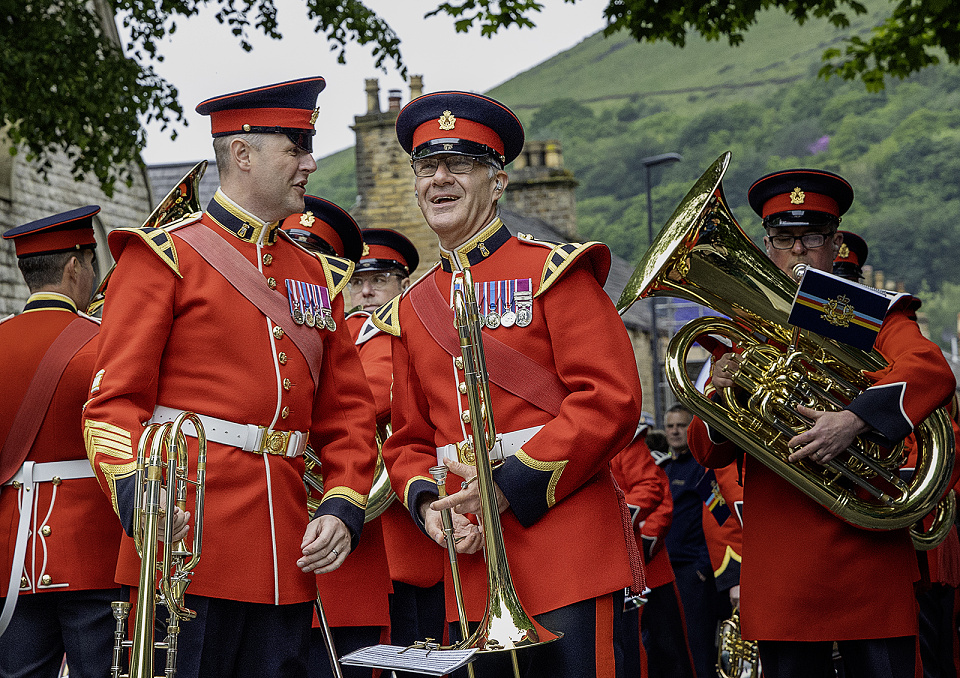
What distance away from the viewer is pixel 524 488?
368 centimetres

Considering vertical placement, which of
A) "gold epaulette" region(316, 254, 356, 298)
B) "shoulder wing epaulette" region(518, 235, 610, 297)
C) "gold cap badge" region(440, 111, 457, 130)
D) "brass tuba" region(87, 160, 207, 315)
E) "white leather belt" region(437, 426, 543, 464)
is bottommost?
"white leather belt" region(437, 426, 543, 464)

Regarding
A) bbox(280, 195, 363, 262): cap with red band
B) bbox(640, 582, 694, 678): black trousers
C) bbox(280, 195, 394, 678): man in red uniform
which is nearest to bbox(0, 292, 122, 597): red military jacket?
bbox(280, 195, 394, 678): man in red uniform

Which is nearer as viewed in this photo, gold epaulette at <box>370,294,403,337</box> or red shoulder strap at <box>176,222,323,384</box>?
red shoulder strap at <box>176,222,323,384</box>

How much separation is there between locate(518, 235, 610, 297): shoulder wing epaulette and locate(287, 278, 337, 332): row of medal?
730mm

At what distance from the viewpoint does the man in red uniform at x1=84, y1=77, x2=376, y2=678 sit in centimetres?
361

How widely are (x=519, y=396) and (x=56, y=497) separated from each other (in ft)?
7.77

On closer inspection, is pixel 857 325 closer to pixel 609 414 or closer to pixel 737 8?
pixel 609 414

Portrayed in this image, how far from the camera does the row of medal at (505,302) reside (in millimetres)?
3912

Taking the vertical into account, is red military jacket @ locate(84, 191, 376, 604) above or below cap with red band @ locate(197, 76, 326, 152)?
below

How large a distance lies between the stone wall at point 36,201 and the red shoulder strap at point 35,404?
8336 mm

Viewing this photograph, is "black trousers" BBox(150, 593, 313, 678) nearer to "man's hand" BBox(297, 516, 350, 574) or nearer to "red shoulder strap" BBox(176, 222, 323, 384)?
"man's hand" BBox(297, 516, 350, 574)

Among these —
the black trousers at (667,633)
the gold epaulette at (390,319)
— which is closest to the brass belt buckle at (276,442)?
the gold epaulette at (390,319)

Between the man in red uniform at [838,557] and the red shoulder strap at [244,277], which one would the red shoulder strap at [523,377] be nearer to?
the red shoulder strap at [244,277]

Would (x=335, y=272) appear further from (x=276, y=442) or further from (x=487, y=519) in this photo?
(x=487, y=519)
